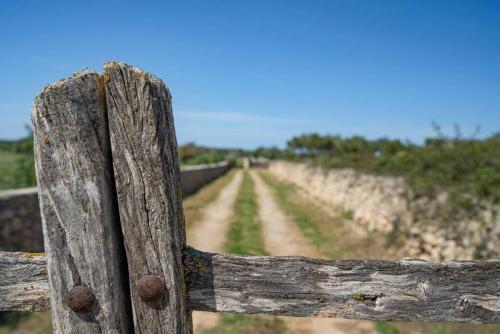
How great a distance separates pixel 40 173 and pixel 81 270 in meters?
0.37

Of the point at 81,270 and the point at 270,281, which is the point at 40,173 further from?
the point at 270,281

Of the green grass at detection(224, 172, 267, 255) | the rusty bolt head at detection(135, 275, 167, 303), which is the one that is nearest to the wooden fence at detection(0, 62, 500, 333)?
the rusty bolt head at detection(135, 275, 167, 303)

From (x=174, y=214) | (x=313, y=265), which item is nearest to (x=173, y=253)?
(x=174, y=214)

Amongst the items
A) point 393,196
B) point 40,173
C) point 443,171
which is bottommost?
point 393,196

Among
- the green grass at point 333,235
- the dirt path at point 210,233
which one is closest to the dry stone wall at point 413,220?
the green grass at point 333,235

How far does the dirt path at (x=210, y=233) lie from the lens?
534 cm

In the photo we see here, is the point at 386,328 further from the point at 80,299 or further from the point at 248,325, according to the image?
the point at 80,299

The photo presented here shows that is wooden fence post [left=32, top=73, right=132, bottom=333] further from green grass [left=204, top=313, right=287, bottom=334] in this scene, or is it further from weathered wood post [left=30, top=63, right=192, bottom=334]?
green grass [left=204, top=313, right=287, bottom=334]

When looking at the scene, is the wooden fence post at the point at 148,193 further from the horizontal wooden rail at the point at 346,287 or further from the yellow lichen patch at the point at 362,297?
the yellow lichen patch at the point at 362,297

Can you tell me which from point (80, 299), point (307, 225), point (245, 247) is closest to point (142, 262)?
point (80, 299)

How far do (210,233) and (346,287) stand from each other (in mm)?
9493

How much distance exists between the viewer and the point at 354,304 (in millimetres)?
1315

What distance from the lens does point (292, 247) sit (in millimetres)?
9492

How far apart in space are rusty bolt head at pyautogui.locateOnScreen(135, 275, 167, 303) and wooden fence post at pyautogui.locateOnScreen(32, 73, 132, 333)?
4.3 inches
